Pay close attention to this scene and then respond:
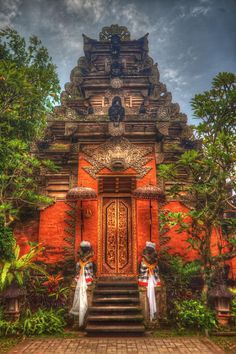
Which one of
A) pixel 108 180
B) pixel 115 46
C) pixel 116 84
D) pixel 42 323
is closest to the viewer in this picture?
pixel 42 323

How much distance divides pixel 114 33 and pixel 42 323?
604 inches

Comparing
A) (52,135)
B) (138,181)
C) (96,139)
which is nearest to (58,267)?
(138,181)

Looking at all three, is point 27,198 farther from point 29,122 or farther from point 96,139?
point 29,122

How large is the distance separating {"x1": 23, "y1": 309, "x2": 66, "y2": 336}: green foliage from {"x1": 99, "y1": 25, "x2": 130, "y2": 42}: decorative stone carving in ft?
47.5

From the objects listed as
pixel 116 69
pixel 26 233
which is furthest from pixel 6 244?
pixel 116 69

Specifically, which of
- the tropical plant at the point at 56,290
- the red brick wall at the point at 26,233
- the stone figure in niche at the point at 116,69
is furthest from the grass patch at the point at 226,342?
the stone figure in niche at the point at 116,69

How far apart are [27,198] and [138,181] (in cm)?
418

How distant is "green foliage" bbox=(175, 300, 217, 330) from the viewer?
746cm

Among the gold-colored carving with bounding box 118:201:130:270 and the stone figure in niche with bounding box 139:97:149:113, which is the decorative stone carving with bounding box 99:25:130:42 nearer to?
the stone figure in niche with bounding box 139:97:149:113

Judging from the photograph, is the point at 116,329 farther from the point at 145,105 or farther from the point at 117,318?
the point at 145,105

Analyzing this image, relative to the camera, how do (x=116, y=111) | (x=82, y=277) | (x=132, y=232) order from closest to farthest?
(x=82, y=277) → (x=132, y=232) → (x=116, y=111)

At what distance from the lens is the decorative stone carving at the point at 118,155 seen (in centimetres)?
1020

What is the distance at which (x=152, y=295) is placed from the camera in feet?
26.4

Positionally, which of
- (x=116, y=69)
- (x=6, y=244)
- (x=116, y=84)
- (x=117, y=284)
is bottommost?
(x=117, y=284)
